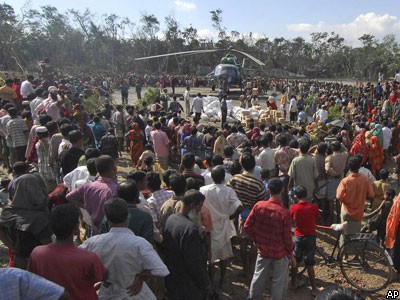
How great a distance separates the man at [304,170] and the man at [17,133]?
5182 millimetres

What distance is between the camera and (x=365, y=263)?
4773mm

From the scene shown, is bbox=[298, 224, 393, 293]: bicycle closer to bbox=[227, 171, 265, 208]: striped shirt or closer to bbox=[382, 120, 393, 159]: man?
bbox=[227, 171, 265, 208]: striped shirt

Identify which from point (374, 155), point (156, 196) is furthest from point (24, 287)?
point (374, 155)

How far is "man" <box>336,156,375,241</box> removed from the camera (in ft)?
16.2

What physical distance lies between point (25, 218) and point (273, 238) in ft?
8.64

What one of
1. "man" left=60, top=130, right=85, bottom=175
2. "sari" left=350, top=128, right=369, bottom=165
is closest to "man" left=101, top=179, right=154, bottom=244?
"man" left=60, top=130, right=85, bottom=175

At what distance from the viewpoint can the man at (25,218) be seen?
12.5 ft

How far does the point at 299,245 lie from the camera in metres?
4.50

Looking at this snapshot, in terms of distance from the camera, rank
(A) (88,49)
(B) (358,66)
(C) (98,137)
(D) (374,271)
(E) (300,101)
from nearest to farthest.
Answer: (D) (374,271) → (C) (98,137) → (E) (300,101) → (B) (358,66) → (A) (88,49)

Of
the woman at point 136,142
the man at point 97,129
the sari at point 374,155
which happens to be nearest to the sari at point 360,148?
the sari at point 374,155

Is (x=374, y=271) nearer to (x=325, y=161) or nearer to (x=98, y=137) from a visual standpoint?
(x=325, y=161)

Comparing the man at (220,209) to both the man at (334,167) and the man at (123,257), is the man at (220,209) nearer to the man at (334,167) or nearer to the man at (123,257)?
the man at (123,257)

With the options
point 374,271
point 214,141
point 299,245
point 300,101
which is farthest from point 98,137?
point 300,101

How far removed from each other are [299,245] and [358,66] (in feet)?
177
